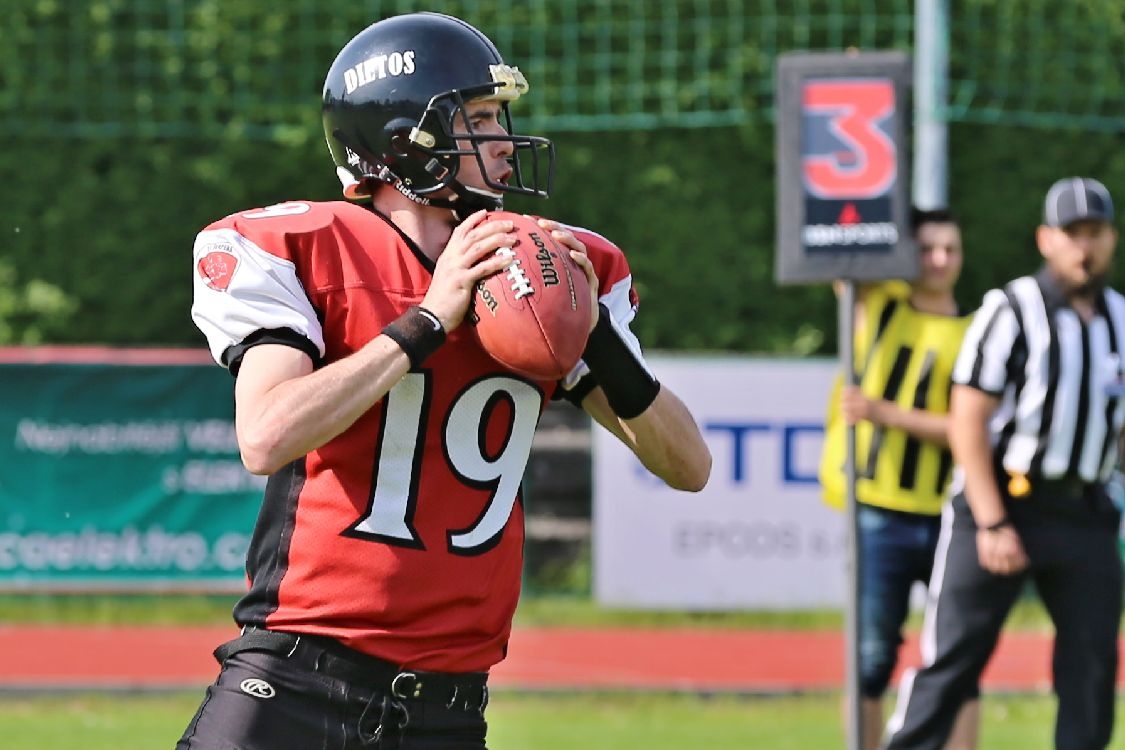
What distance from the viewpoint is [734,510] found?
A: 948 centimetres

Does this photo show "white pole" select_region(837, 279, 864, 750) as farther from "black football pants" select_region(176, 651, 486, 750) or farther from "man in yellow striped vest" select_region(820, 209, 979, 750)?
"black football pants" select_region(176, 651, 486, 750)

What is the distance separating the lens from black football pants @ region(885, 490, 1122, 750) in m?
5.74

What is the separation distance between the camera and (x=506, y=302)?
113 inches

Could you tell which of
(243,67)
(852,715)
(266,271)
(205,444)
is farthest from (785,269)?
(243,67)

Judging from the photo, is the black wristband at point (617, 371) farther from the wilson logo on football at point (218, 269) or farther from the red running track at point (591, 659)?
the red running track at point (591, 659)

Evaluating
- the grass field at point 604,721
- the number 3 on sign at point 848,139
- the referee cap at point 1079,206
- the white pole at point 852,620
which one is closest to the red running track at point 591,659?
the grass field at point 604,721

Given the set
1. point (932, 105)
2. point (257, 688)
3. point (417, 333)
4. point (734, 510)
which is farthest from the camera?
point (734, 510)

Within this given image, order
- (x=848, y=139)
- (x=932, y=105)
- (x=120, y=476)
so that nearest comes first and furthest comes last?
(x=848, y=139) → (x=932, y=105) → (x=120, y=476)

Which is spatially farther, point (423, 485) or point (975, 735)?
point (975, 735)

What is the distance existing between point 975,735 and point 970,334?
4.25ft

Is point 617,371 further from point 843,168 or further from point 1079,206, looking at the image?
point 1079,206

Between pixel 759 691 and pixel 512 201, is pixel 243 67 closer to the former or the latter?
pixel 512 201

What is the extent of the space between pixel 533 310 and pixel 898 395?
4.10m

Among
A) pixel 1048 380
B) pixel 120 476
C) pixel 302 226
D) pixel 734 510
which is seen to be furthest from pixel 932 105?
pixel 302 226
